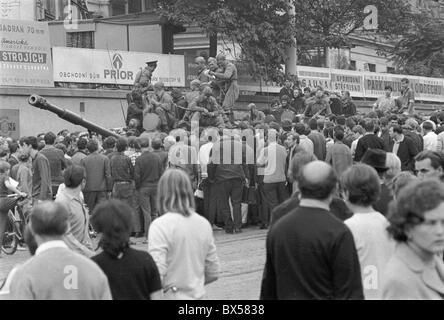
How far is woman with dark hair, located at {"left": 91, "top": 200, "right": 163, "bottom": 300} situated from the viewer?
6699 mm

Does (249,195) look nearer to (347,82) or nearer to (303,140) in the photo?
(303,140)

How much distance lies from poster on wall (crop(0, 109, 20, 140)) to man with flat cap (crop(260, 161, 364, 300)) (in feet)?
70.9

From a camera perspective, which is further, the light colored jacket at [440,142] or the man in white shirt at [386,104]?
the man in white shirt at [386,104]

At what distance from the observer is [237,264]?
15.4m

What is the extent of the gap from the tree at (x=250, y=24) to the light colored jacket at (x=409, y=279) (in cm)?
2870

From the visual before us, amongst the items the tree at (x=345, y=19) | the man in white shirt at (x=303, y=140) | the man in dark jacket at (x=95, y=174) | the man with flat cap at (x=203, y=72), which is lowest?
the man in dark jacket at (x=95, y=174)

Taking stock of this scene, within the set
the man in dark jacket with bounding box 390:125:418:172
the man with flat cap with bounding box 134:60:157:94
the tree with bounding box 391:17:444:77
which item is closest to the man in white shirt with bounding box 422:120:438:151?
the man in dark jacket with bounding box 390:125:418:172

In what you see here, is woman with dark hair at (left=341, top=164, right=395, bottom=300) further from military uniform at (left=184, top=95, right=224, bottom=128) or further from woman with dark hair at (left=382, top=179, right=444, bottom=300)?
military uniform at (left=184, top=95, right=224, bottom=128)

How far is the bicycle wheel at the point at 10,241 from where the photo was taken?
57.8 feet

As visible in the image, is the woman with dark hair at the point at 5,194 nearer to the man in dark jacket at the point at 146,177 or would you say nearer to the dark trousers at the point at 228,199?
the man in dark jacket at the point at 146,177

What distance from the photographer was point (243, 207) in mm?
20938

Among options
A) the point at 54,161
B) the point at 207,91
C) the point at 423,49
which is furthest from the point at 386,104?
the point at 423,49

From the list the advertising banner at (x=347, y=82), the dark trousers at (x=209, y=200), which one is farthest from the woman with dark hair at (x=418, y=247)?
the advertising banner at (x=347, y=82)
